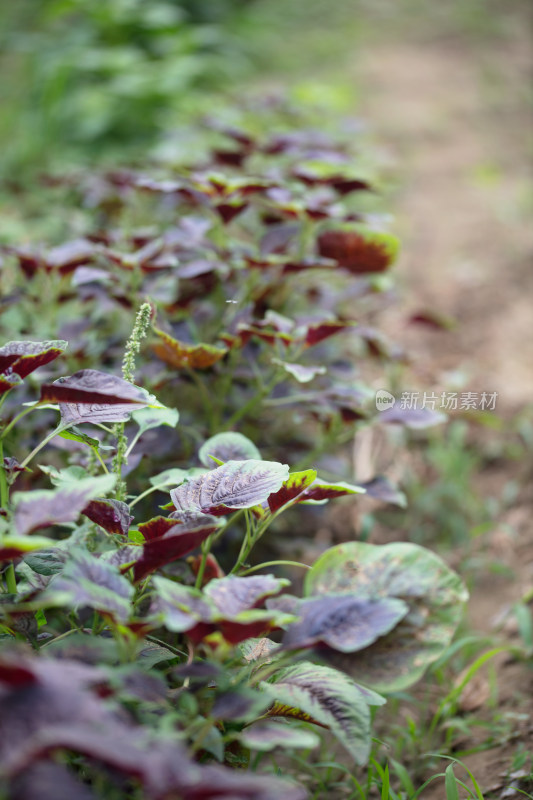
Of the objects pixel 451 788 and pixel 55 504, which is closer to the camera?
pixel 55 504

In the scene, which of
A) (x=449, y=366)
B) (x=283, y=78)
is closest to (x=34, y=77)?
(x=283, y=78)

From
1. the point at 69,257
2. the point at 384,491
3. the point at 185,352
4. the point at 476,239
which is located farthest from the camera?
the point at 476,239

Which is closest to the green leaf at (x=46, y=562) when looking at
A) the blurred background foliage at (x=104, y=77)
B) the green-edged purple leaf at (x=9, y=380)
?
the green-edged purple leaf at (x=9, y=380)

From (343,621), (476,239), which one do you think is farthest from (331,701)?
(476,239)

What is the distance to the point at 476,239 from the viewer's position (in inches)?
132

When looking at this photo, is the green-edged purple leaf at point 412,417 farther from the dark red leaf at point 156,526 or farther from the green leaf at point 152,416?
the dark red leaf at point 156,526

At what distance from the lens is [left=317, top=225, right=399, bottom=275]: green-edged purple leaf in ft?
5.35

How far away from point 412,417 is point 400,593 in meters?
0.41

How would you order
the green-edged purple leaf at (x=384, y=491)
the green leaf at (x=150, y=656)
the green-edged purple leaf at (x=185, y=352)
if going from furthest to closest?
the green-edged purple leaf at (x=384, y=491)
the green-edged purple leaf at (x=185, y=352)
the green leaf at (x=150, y=656)

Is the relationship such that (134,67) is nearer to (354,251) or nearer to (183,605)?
(354,251)

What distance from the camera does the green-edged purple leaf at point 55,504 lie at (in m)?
0.73

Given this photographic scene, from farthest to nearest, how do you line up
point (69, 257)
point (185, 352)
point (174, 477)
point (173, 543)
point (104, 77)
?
1. point (104, 77)
2. point (69, 257)
3. point (185, 352)
4. point (174, 477)
5. point (173, 543)

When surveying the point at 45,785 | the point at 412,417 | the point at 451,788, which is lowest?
the point at 451,788

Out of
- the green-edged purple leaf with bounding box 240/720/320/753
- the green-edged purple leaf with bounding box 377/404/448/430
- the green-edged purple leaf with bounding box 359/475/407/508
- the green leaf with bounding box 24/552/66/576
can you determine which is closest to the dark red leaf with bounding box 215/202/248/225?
the green-edged purple leaf with bounding box 377/404/448/430
